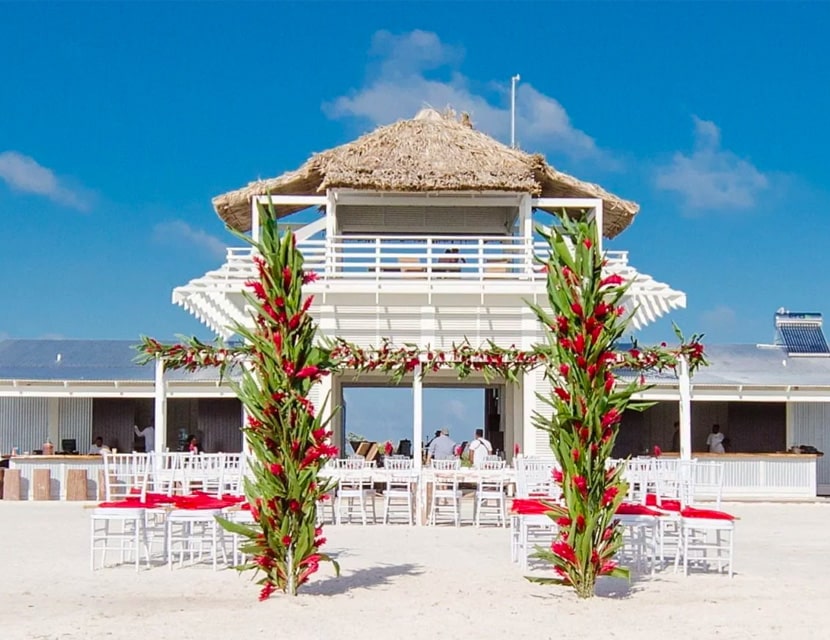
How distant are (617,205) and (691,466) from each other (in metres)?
10.9

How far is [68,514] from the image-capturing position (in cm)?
1836

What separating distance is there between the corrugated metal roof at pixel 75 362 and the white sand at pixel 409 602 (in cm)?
1111

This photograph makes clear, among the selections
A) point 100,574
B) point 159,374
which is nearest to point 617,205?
point 159,374

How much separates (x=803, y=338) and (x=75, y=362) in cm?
1604

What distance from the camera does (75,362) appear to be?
2555 centimetres

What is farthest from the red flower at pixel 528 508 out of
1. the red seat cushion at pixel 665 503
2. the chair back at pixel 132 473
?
the chair back at pixel 132 473

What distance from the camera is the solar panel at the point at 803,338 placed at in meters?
26.5

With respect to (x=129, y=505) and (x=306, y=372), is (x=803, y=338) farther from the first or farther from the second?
(x=306, y=372)

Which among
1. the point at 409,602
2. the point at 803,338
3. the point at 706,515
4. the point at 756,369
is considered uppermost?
the point at 803,338

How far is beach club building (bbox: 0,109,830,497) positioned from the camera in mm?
20281

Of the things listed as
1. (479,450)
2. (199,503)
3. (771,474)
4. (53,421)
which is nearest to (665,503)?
(199,503)

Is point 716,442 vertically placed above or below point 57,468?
above

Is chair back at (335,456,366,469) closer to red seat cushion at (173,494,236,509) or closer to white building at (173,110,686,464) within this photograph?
Answer: white building at (173,110,686,464)

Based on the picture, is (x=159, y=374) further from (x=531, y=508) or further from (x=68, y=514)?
(x=531, y=508)
